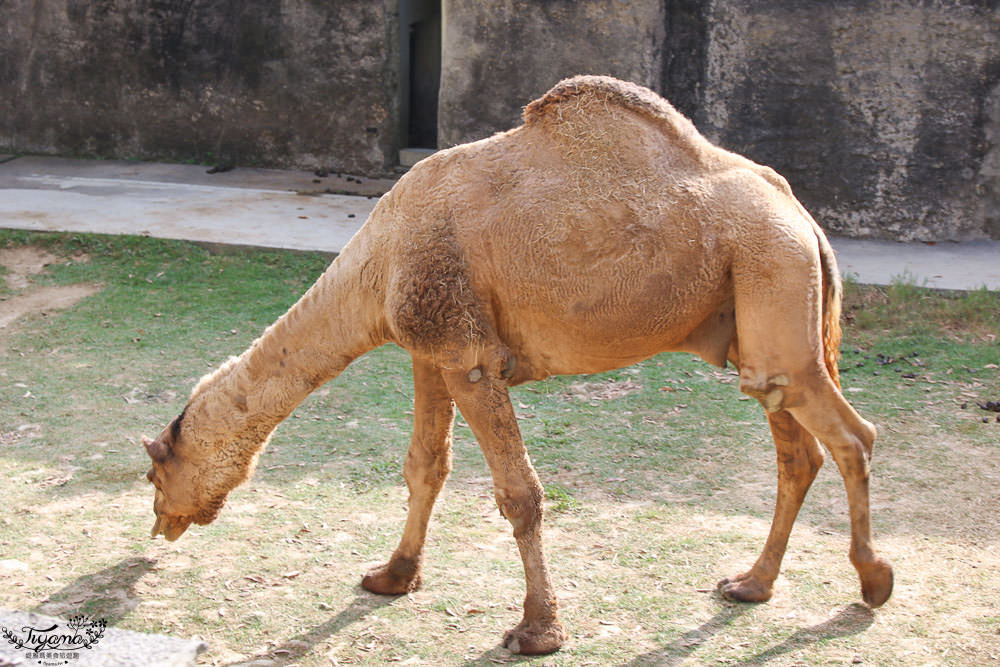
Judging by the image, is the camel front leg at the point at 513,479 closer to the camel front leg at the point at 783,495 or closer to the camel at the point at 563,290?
the camel at the point at 563,290

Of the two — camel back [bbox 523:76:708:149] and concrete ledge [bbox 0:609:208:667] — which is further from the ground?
camel back [bbox 523:76:708:149]

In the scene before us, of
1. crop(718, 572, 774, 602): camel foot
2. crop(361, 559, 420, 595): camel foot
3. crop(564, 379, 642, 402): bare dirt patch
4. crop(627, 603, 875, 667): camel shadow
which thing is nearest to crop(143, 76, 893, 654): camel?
crop(627, 603, 875, 667): camel shadow

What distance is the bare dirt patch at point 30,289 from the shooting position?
8727mm

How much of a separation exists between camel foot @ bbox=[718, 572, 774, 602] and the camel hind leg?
728mm

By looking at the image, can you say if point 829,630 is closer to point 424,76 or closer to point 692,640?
point 692,640

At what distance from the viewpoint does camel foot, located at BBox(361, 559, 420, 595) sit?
16.1 feet

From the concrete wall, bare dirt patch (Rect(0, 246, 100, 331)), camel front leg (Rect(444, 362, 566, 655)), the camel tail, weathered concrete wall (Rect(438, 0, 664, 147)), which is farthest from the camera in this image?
weathered concrete wall (Rect(438, 0, 664, 147))

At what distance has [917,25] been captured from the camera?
9.89m

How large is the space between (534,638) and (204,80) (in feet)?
33.3

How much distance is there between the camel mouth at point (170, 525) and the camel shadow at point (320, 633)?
74 centimetres

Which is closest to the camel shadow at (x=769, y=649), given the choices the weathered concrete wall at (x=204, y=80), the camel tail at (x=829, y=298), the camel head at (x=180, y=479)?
the camel tail at (x=829, y=298)

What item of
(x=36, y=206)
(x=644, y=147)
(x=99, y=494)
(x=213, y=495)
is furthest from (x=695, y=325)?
(x=36, y=206)

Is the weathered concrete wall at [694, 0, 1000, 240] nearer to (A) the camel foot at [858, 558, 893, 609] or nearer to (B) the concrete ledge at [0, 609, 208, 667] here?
(A) the camel foot at [858, 558, 893, 609]

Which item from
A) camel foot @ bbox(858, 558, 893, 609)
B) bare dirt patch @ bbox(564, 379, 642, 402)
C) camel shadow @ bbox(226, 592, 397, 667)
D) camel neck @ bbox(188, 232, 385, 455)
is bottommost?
camel shadow @ bbox(226, 592, 397, 667)
